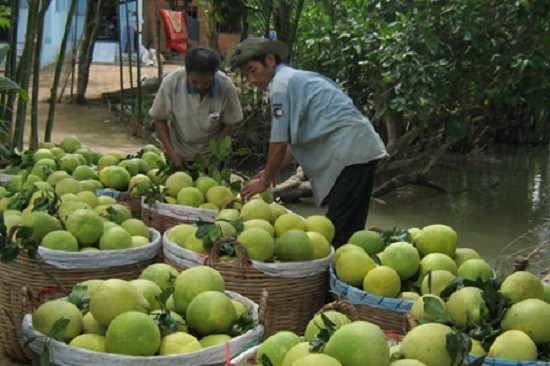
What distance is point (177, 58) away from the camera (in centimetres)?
2462

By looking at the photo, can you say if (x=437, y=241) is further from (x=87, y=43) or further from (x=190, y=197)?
(x=87, y=43)

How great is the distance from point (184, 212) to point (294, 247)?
0.88 m

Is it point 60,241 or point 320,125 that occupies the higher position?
point 320,125

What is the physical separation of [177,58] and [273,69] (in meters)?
21.1

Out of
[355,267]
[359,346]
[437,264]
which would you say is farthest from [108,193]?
[359,346]

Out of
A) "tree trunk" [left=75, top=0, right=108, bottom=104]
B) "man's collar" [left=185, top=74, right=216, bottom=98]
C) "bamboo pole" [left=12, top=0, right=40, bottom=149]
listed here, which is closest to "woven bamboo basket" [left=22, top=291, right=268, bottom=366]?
"man's collar" [left=185, top=74, right=216, bottom=98]

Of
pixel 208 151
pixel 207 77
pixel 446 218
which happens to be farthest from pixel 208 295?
pixel 446 218

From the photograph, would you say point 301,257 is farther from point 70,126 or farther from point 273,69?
point 70,126

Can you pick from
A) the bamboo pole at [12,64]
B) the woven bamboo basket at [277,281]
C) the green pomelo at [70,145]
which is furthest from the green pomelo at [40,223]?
the bamboo pole at [12,64]

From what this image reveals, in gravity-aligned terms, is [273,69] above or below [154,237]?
above

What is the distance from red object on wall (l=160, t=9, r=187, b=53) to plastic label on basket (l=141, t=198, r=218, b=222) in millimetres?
13575

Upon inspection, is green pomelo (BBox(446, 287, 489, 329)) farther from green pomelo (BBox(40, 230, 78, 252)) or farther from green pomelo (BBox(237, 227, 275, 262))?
green pomelo (BBox(40, 230, 78, 252))

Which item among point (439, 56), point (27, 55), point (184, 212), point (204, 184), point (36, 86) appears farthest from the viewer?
point (439, 56)

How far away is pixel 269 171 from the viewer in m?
3.89
